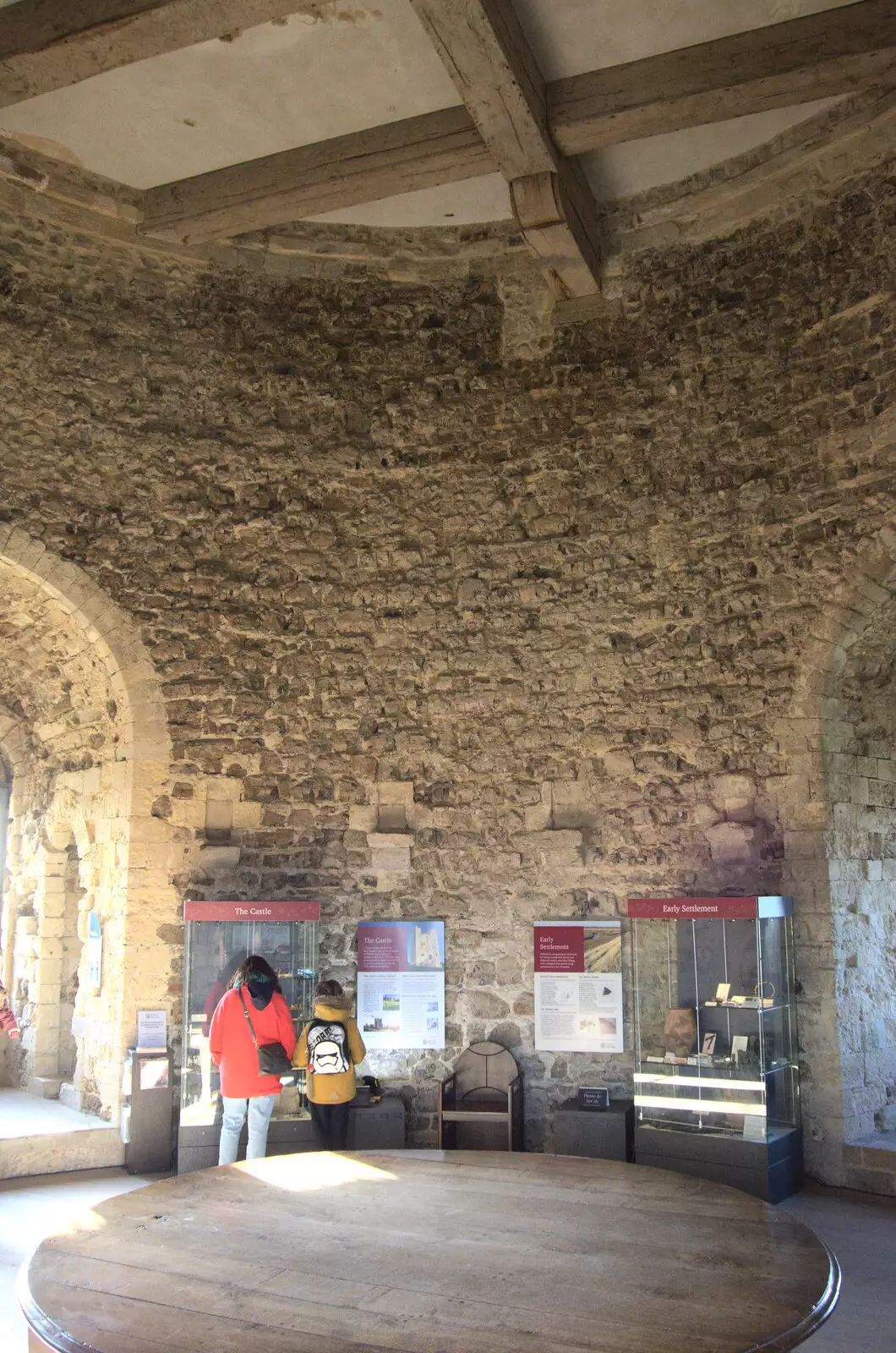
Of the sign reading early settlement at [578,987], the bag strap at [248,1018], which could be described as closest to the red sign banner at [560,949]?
the sign reading early settlement at [578,987]

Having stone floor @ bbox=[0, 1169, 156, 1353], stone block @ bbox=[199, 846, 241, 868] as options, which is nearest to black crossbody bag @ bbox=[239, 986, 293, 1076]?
stone floor @ bbox=[0, 1169, 156, 1353]

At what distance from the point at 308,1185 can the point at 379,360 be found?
5255 millimetres

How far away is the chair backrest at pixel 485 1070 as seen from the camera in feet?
21.0

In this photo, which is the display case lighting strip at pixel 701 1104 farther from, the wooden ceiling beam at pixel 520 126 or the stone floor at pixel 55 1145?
the wooden ceiling beam at pixel 520 126

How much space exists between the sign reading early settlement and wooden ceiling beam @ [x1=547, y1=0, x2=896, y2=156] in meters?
4.46

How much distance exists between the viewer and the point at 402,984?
22.0 ft

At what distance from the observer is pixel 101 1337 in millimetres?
2484

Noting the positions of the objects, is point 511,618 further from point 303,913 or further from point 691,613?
point 303,913

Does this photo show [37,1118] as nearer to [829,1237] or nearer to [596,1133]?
[596,1133]

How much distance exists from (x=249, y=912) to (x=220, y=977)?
0.40 metres

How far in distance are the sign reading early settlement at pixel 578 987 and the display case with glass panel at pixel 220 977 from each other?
1372 mm

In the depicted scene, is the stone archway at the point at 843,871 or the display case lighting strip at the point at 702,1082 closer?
the display case lighting strip at the point at 702,1082

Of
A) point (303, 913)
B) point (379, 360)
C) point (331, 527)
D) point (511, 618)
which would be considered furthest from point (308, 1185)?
point (379, 360)

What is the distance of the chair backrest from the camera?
21.0ft
